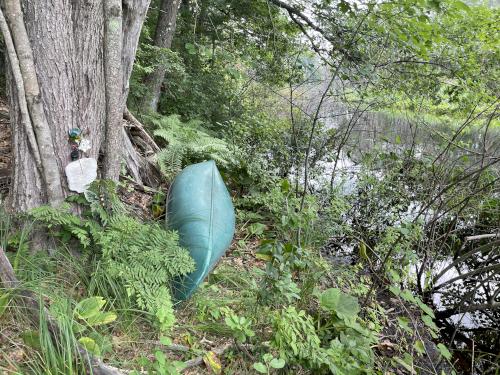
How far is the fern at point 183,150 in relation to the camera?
157 inches

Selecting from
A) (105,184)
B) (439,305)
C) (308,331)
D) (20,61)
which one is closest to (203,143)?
(105,184)

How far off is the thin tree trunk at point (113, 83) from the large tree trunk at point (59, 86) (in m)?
0.01

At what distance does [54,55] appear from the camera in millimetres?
2260

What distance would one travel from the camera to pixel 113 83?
248 centimetres

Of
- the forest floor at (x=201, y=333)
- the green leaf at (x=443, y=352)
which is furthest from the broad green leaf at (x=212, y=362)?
the green leaf at (x=443, y=352)

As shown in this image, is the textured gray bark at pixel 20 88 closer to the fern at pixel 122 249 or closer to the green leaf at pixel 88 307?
the fern at pixel 122 249

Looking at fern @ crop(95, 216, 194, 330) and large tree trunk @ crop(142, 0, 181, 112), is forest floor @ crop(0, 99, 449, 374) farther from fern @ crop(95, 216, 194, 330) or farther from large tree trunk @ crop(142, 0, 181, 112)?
large tree trunk @ crop(142, 0, 181, 112)

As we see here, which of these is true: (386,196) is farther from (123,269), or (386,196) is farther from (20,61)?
(20,61)

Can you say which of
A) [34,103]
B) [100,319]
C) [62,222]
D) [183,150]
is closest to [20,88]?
[34,103]

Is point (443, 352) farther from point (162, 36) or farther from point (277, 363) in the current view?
point (162, 36)

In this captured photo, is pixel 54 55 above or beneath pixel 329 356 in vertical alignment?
above

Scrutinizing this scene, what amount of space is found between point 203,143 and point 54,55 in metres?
2.27

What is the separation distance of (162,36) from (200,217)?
3.76 meters

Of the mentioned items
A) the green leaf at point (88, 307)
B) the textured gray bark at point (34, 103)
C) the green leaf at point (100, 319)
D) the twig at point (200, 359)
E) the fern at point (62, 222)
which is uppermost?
the textured gray bark at point (34, 103)
